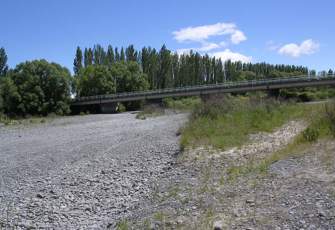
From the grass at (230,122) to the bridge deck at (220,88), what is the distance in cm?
5226

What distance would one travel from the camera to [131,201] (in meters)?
13.3

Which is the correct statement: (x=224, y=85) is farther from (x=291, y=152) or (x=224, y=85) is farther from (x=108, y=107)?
(x=291, y=152)

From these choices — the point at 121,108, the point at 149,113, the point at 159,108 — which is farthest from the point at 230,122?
the point at 121,108

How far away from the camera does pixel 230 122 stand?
1038 inches

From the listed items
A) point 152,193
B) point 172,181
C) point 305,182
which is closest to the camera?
point 305,182

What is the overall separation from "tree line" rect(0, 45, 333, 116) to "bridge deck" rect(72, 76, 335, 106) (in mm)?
3750

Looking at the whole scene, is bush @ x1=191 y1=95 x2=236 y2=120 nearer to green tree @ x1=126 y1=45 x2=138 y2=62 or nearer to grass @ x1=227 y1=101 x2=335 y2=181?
grass @ x1=227 y1=101 x2=335 y2=181

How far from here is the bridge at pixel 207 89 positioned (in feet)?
272

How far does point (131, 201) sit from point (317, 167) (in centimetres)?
561

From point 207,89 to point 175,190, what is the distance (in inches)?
3270

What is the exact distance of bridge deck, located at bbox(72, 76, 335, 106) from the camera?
8288 cm

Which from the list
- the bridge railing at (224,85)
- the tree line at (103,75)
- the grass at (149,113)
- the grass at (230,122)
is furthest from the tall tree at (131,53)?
the grass at (230,122)

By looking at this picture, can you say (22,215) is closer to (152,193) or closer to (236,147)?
(152,193)

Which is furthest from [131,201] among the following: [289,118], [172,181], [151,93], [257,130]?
[151,93]
